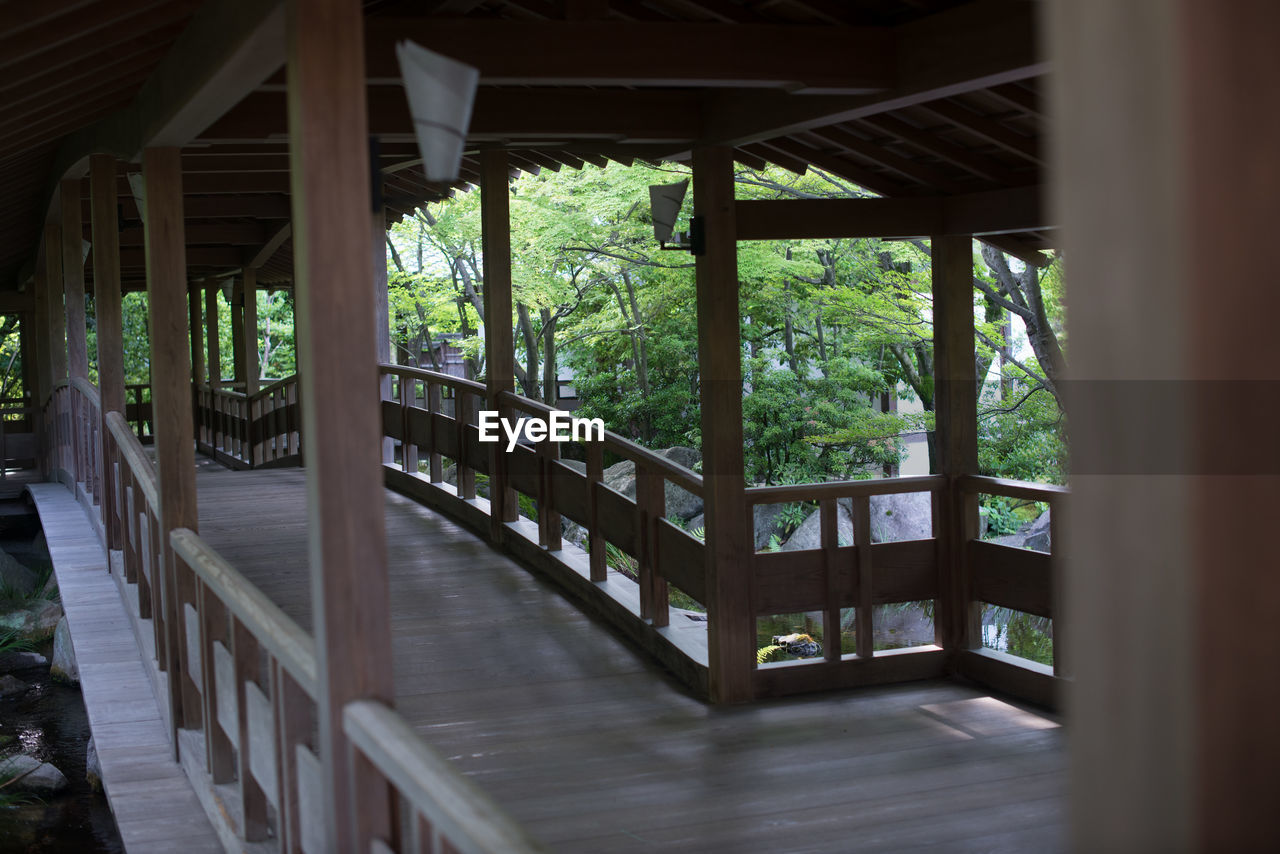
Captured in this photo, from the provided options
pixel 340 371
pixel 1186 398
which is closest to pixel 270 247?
pixel 340 371

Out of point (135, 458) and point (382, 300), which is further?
point (382, 300)

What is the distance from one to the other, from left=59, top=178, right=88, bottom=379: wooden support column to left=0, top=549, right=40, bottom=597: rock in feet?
9.86

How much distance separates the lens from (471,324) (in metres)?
19.6

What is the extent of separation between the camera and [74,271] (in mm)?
7781

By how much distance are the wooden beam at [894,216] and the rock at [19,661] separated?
6.90 meters

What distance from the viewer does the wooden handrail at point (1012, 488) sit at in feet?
16.5

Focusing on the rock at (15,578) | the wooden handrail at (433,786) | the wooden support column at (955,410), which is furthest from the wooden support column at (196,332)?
the wooden handrail at (433,786)

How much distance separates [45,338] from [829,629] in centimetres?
963

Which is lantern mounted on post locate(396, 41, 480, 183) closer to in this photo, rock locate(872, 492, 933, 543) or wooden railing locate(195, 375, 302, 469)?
wooden railing locate(195, 375, 302, 469)

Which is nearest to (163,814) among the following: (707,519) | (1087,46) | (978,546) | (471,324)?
(707,519)

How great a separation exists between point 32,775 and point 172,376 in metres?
3.00

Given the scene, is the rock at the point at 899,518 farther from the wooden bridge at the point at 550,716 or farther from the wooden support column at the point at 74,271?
the wooden support column at the point at 74,271

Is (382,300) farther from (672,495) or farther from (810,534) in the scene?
(810,534)

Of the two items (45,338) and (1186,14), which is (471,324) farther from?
(1186,14)
